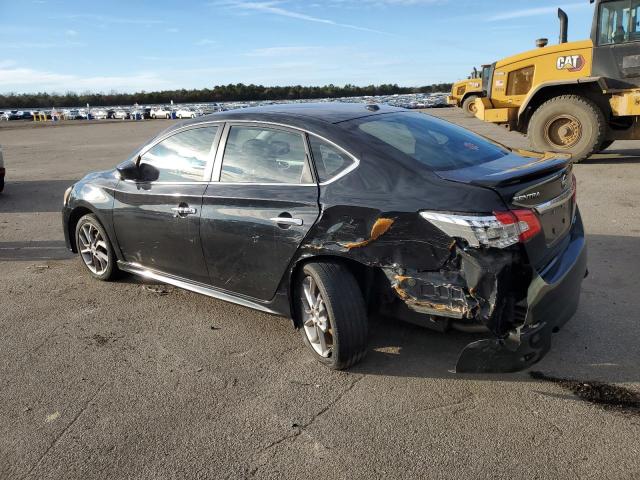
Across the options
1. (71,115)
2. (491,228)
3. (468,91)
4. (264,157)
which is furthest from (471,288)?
(71,115)

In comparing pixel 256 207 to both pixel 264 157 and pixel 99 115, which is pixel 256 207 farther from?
pixel 99 115

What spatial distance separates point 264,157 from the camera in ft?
12.6

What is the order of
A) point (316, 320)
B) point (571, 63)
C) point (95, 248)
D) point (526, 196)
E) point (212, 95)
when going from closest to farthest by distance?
point (526, 196)
point (316, 320)
point (95, 248)
point (571, 63)
point (212, 95)

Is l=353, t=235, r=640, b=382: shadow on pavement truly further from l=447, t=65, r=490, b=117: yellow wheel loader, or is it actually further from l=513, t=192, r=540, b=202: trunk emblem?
l=447, t=65, r=490, b=117: yellow wheel loader

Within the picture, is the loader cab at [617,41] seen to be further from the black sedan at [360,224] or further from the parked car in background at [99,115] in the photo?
the parked car in background at [99,115]

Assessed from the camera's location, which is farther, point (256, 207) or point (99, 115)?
point (99, 115)

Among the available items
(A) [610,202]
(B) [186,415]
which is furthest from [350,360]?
(A) [610,202]

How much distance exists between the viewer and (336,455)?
2682mm

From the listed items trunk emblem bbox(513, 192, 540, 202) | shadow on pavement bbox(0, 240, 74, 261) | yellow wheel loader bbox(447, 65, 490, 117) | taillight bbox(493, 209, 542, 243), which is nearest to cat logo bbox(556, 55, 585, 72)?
trunk emblem bbox(513, 192, 540, 202)

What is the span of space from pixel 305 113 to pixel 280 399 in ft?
6.41

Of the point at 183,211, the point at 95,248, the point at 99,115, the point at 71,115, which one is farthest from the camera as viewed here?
the point at 71,115

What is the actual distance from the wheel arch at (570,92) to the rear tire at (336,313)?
347 inches

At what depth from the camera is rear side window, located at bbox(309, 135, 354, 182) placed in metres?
3.42

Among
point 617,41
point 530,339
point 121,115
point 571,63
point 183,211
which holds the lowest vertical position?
point 530,339
